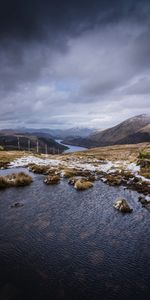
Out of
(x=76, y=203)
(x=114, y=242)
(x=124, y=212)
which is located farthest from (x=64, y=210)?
(x=114, y=242)

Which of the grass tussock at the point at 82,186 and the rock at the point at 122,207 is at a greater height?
the grass tussock at the point at 82,186

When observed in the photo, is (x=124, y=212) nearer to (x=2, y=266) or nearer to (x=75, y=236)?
(x=75, y=236)

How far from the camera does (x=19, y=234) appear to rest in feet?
103

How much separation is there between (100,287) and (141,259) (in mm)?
6300

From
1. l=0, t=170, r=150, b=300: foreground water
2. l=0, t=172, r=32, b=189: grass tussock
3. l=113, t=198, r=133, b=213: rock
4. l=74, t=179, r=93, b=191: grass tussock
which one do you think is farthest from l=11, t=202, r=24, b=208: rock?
l=74, t=179, r=93, b=191: grass tussock

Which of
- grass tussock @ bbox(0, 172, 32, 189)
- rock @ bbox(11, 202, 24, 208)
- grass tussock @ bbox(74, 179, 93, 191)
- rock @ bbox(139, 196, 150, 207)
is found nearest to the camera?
rock @ bbox(11, 202, 24, 208)

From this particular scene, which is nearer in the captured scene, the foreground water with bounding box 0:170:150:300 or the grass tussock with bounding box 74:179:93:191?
the foreground water with bounding box 0:170:150:300

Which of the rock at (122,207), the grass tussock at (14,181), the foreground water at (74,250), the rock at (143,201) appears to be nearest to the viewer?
the foreground water at (74,250)

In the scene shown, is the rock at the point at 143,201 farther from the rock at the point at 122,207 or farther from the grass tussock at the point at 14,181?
the grass tussock at the point at 14,181

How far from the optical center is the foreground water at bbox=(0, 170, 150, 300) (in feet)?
70.7

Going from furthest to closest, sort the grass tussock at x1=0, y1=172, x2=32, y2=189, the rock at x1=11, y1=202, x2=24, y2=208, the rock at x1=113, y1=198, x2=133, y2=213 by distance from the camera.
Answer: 1. the grass tussock at x1=0, y1=172, x2=32, y2=189
2. the rock at x1=11, y1=202, x2=24, y2=208
3. the rock at x1=113, y1=198, x2=133, y2=213

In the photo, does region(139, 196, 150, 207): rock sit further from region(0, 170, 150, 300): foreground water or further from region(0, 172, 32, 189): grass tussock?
region(0, 172, 32, 189): grass tussock

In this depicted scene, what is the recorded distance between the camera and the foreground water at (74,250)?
70.7ft

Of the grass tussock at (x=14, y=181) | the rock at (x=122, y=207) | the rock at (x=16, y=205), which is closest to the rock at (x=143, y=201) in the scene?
the rock at (x=122, y=207)
